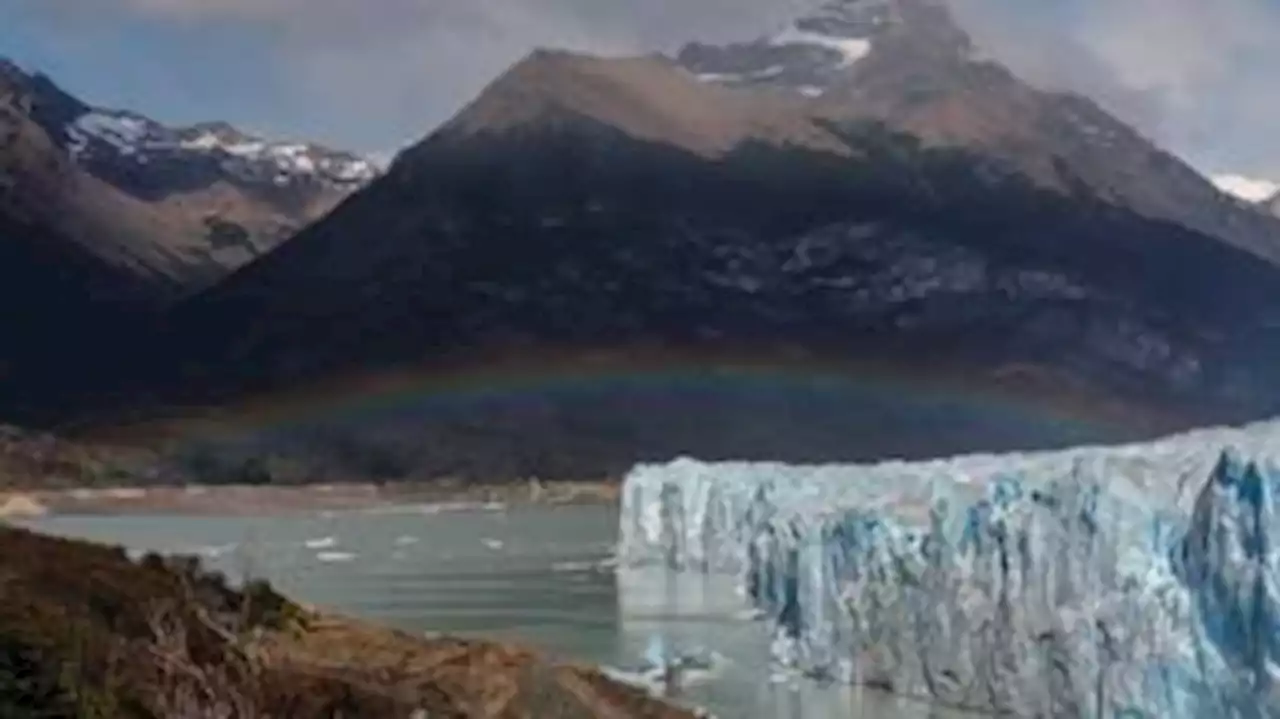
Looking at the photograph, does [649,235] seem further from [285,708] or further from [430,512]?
[285,708]

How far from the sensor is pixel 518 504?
80062mm

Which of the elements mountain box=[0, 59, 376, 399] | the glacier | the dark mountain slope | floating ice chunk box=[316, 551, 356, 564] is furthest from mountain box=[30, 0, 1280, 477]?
the glacier

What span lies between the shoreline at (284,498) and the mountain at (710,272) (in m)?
12.9

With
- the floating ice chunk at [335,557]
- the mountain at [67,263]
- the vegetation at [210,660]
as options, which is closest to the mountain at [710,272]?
the mountain at [67,263]

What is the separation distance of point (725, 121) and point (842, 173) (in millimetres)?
13856

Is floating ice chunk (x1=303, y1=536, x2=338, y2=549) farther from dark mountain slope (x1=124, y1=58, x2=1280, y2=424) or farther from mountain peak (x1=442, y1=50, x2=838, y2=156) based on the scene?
mountain peak (x1=442, y1=50, x2=838, y2=156)

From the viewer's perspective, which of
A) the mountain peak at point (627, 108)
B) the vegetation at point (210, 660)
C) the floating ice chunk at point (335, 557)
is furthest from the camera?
the mountain peak at point (627, 108)

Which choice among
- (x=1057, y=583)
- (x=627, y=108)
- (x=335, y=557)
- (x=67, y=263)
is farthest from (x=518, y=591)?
(x=67, y=263)

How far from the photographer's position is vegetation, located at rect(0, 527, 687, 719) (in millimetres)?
8469

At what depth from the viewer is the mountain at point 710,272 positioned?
403ft

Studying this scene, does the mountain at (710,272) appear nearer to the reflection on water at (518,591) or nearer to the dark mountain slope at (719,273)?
the dark mountain slope at (719,273)

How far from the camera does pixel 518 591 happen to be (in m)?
32.2

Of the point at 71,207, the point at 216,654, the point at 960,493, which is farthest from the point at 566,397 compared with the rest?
the point at 216,654

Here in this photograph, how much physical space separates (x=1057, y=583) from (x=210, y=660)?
27.9 feet
